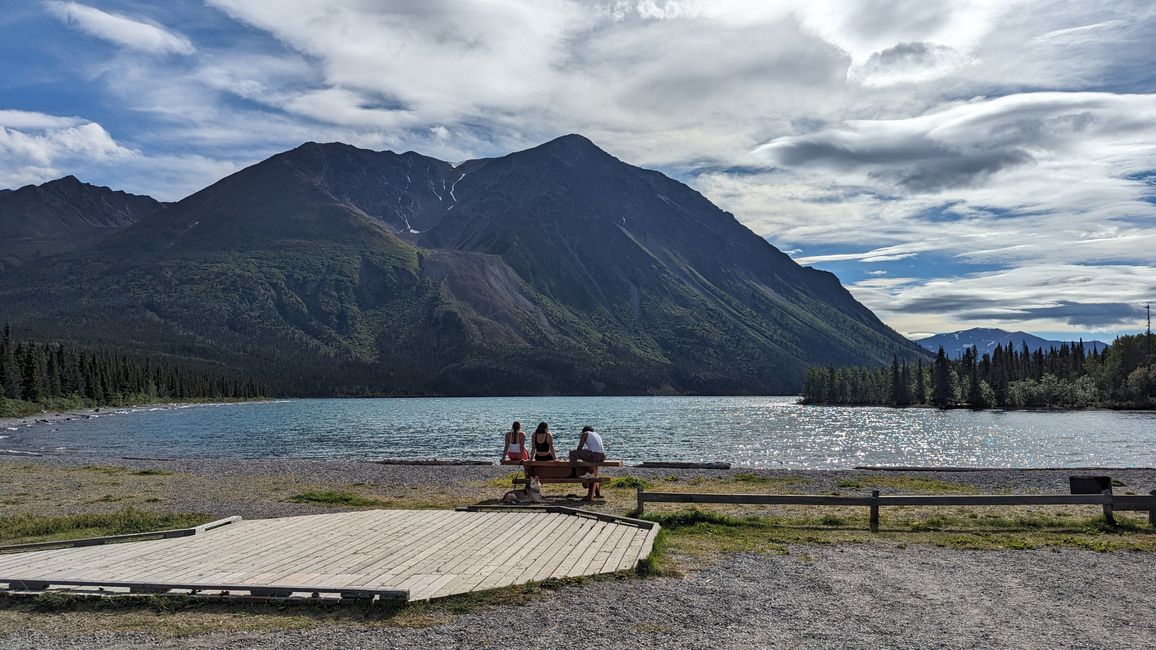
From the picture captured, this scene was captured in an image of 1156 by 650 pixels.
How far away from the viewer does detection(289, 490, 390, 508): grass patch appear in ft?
88.8

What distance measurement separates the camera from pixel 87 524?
21688 millimetres

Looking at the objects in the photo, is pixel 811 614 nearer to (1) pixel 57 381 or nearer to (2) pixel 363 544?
(2) pixel 363 544

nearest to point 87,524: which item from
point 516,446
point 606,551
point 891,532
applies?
point 516,446

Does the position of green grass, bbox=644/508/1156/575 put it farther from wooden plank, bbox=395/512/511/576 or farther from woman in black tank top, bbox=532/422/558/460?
woman in black tank top, bbox=532/422/558/460

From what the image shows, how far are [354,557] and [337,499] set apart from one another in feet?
42.3

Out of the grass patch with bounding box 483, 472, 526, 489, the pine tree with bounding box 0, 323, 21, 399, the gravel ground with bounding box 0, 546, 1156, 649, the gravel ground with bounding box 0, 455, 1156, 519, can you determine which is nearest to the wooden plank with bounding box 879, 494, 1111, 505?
the gravel ground with bounding box 0, 546, 1156, 649

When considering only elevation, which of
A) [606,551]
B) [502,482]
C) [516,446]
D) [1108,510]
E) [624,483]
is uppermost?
[516,446]

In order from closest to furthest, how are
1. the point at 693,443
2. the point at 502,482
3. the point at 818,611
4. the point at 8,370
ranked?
the point at 818,611, the point at 502,482, the point at 693,443, the point at 8,370

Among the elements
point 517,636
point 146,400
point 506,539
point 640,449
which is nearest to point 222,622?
point 517,636

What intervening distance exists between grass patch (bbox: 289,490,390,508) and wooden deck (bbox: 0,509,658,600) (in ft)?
19.7

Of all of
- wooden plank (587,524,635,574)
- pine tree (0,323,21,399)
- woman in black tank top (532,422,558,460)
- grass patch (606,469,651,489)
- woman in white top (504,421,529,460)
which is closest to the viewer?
wooden plank (587,524,635,574)

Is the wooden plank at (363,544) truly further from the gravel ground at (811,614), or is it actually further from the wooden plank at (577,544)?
the wooden plank at (577,544)

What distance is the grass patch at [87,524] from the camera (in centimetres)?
2000

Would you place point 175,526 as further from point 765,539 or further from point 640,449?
point 640,449
